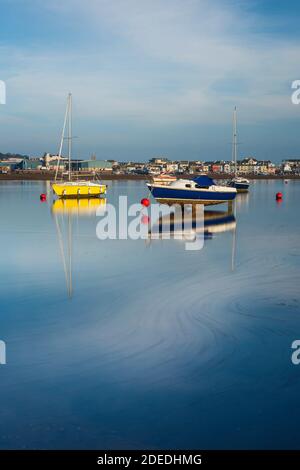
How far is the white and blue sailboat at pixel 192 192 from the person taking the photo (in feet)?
93.7

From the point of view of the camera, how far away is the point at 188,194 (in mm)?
28609

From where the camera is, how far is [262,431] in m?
4.49

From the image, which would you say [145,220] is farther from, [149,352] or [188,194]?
[149,352]

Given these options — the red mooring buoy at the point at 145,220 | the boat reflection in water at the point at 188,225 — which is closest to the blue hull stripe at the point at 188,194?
the boat reflection in water at the point at 188,225

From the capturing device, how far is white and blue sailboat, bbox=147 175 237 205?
28.6m

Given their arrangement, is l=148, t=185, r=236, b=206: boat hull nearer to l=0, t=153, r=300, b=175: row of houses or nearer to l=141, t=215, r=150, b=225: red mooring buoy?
l=141, t=215, r=150, b=225: red mooring buoy

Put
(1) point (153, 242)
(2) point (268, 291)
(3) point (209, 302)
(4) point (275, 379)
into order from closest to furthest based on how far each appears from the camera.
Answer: (4) point (275, 379) → (3) point (209, 302) → (2) point (268, 291) → (1) point (153, 242)

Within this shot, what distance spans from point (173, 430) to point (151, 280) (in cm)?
642

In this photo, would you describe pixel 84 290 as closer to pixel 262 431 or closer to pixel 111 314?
pixel 111 314

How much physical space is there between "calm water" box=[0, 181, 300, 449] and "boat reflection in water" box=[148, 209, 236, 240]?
5.10m

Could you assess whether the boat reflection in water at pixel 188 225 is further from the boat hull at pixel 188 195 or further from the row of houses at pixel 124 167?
the row of houses at pixel 124 167

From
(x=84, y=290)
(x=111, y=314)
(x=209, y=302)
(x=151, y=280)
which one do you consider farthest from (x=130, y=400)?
(x=151, y=280)

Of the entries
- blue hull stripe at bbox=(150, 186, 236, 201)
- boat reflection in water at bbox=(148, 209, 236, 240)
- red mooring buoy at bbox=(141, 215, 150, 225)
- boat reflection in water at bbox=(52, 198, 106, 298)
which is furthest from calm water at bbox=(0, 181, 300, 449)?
blue hull stripe at bbox=(150, 186, 236, 201)

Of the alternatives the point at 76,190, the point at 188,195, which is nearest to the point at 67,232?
the point at 188,195
